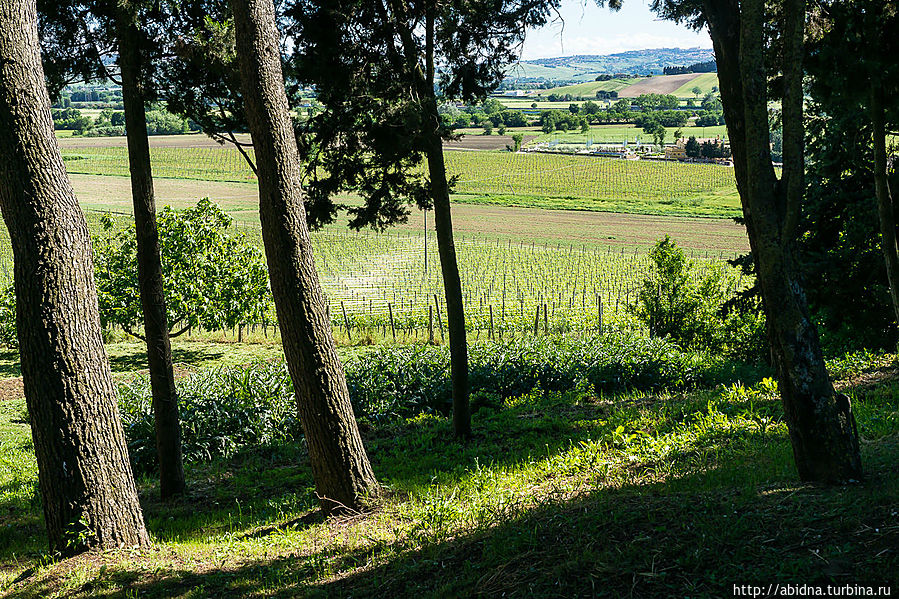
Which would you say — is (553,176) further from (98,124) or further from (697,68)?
(98,124)

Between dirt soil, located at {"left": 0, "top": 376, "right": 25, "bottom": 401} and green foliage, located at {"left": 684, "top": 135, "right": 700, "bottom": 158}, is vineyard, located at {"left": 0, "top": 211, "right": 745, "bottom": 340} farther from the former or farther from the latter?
green foliage, located at {"left": 684, "top": 135, "right": 700, "bottom": 158}

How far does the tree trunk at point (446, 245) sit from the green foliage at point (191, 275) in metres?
13.0

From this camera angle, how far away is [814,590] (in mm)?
3133

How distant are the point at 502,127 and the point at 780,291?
117 meters

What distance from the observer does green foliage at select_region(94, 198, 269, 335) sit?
2059cm

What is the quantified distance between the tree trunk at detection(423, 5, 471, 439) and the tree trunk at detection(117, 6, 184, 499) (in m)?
3.62

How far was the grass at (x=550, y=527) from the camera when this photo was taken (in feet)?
11.7

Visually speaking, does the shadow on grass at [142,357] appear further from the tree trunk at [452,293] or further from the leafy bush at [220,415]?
the tree trunk at [452,293]

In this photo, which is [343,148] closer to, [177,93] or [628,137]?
[177,93]

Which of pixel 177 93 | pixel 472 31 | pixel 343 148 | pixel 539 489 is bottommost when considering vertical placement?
pixel 539 489

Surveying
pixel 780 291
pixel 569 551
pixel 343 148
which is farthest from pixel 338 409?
pixel 343 148

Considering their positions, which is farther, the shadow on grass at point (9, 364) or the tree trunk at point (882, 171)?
the shadow on grass at point (9, 364)

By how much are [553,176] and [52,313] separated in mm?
80639

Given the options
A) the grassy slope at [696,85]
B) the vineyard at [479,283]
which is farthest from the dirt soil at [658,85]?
the vineyard at [479,283]
